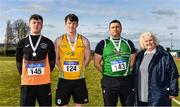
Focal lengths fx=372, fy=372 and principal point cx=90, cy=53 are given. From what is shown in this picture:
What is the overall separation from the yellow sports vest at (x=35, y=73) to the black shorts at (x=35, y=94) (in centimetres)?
10

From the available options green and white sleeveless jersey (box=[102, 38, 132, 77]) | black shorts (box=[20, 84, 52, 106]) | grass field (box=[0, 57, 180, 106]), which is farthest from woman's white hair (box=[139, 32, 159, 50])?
grass field (box=[0, 57, 180, 106])

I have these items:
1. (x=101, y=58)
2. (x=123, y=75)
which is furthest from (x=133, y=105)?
(x=101, y=58)

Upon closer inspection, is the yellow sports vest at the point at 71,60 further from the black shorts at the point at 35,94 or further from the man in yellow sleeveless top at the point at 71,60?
the black shorts at the point at 35,94

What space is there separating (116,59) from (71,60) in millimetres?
958

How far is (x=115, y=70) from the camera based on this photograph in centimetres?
775

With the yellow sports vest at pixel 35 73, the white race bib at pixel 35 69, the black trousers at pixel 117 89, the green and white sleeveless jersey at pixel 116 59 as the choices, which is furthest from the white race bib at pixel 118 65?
the white race bib at pixel 35 69

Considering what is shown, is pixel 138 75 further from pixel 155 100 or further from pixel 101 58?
pixel 101 58

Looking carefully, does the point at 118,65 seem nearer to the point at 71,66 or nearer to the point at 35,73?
the point at 71,66

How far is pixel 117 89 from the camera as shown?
777 centimetres

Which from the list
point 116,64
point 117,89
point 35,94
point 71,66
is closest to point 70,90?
point 71,66

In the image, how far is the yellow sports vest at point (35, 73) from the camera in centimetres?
762

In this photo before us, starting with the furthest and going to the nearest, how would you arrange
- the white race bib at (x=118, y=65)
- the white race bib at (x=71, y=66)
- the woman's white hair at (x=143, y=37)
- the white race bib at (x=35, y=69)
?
the white race bib at (x=71, y=66) < the white race bib at (x=118, y=65) < the white race bib at (x=35, y=69) < the woman's white hair at (x=143, y=37)

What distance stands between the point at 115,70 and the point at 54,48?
1.38 meters

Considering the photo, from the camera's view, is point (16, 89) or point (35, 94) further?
point (16, 89)
